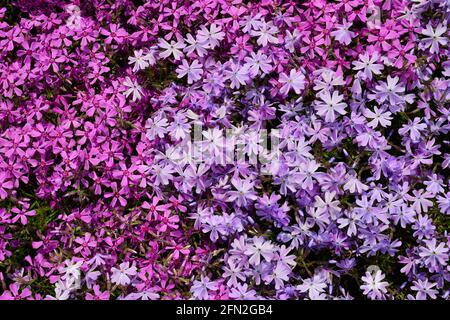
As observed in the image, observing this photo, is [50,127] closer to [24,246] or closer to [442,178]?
[24,246]

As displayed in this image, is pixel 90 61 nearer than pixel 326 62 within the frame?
No

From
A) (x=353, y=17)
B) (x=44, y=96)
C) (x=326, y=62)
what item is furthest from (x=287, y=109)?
(x=44, y=96)

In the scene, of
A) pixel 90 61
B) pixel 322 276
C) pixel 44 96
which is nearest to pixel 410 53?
pixel 322 276

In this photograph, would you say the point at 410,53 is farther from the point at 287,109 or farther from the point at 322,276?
the point at 322,276

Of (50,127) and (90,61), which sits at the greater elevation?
(90,61)
